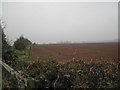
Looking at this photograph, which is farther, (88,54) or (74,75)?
(88,54)

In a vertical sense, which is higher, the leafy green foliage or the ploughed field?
the ploughed field

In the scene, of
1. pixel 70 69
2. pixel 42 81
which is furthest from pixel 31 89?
pixel 70 69

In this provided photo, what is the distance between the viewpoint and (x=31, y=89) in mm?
3393

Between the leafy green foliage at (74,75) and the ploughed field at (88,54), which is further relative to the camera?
the ploughed field at (88,54)

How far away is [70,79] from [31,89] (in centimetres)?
71

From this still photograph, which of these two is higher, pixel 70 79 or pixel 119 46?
pixel 119 46

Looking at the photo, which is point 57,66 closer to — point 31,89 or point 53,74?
point 53,74

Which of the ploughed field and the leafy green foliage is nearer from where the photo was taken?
the leafy green foliage

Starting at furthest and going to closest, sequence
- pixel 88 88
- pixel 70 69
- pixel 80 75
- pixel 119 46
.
→ pixel 119 46, pixel 70 69, pixel 80 75, pixel 88 88

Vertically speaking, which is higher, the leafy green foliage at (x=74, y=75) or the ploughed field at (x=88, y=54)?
the ploughed field at (x=88, y=54)

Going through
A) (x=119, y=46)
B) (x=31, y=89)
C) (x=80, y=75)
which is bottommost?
(x=31, y=89)

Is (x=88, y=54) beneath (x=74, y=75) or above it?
above

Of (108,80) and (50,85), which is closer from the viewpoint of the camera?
(108,80)

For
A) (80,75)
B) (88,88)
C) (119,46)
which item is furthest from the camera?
(119,46)
